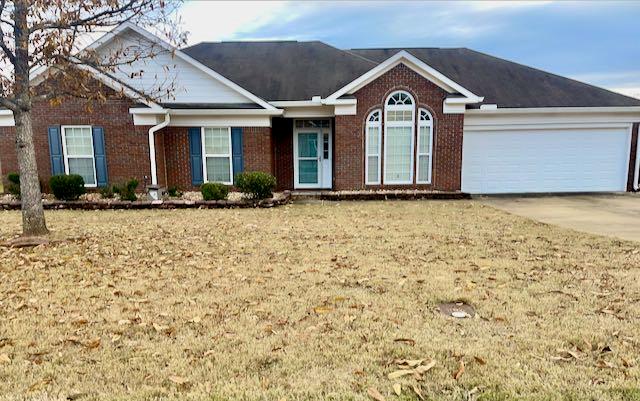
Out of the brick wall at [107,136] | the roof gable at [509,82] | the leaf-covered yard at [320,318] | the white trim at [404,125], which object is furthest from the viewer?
the roof gable at [509,82]

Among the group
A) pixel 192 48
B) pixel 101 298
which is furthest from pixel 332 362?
Result: pixel 192 48

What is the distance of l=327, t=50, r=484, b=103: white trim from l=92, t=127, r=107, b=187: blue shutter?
7.34m

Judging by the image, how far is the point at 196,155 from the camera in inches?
563

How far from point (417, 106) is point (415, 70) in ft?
3.76

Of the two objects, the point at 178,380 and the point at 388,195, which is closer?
the point at 178,380

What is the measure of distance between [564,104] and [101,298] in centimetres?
1567

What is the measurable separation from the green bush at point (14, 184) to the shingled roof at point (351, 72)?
7.71 metres

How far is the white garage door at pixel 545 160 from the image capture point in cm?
1490

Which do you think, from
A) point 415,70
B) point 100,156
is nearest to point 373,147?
point 415,70

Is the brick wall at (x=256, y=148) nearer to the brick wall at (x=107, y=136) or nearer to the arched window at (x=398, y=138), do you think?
the brick wall at (x=107, y=136)

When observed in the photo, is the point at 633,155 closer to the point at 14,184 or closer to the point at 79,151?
the point at 79,151

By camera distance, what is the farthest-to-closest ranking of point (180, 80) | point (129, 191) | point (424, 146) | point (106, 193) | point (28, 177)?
point (424, 146)
point (180, 80)
point (106, 193)
point (129, 191)
point (28, 177)

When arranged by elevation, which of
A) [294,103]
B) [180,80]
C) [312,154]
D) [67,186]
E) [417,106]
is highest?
[180,80]

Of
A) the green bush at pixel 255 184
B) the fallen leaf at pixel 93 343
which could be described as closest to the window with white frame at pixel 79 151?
the green bush at pixel 255 184
